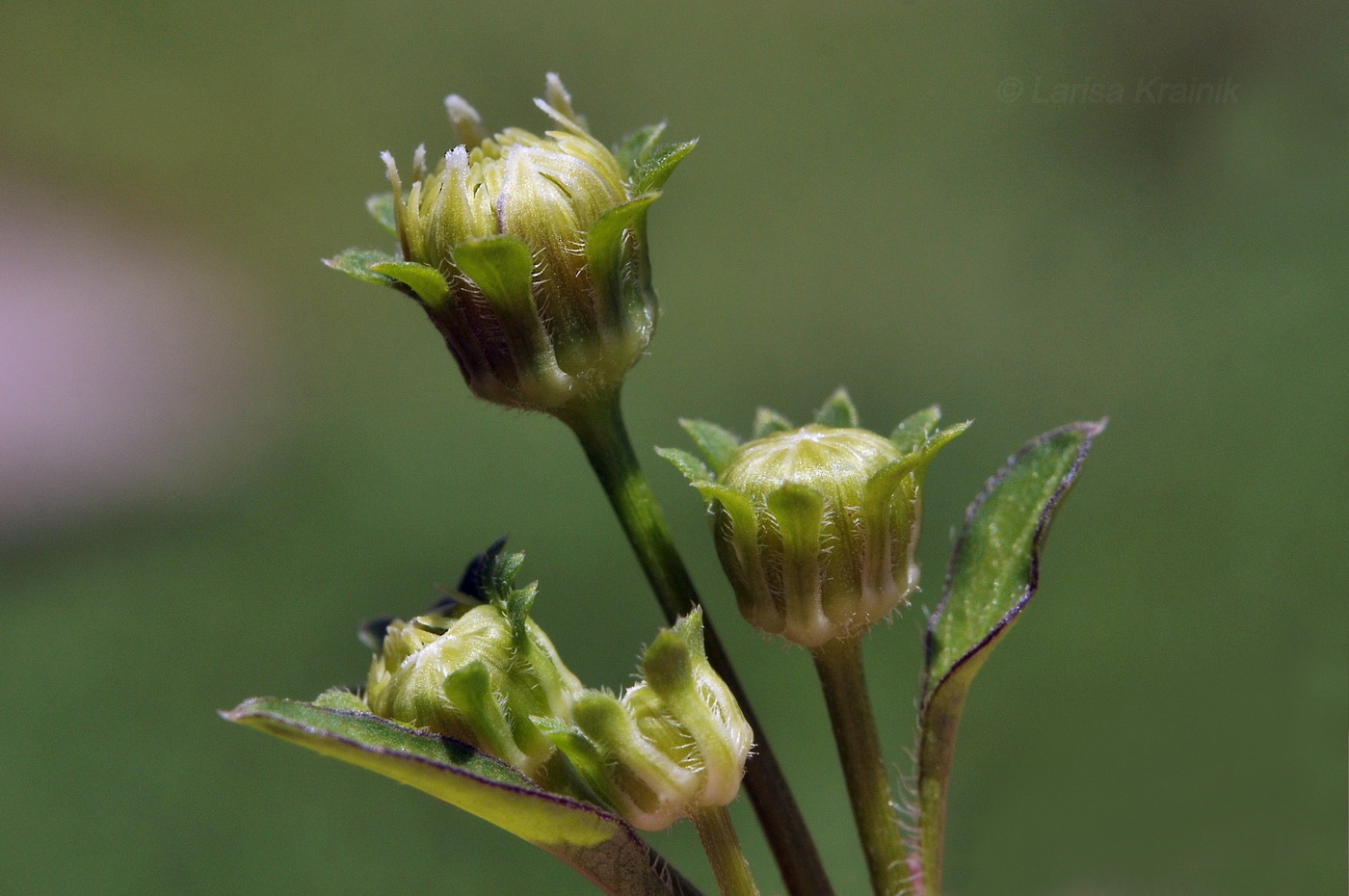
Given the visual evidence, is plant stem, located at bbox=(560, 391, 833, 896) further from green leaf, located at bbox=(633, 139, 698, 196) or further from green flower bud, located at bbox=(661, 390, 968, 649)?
green leaf, located at bbox=(633, 139, 698, 196)

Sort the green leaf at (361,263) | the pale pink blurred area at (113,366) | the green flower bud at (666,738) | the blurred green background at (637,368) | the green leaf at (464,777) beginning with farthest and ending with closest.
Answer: the pale pink blurred area at (113,366), the blurred green background at (637,368), the green leaf at (361,263), the green flower bud at (666,738), the green leaf at (464,777)

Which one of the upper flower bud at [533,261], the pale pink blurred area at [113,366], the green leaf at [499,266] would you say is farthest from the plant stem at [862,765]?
the pale pink blurred area at [113,366]

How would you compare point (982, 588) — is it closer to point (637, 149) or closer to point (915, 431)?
point (915, 431)

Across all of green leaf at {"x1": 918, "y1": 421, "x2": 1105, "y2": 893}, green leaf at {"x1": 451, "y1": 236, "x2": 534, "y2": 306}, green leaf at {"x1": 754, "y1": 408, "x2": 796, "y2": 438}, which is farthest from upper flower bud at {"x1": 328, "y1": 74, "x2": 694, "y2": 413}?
green leaf at {"x1": 918, "y1": 421, "x2": 1105, "y2": 893}

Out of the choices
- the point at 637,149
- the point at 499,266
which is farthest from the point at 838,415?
the point at 499,266

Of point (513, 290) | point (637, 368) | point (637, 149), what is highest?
point (637, 149)

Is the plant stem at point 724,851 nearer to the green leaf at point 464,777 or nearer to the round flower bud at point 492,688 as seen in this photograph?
the green leaf at point 464,777
